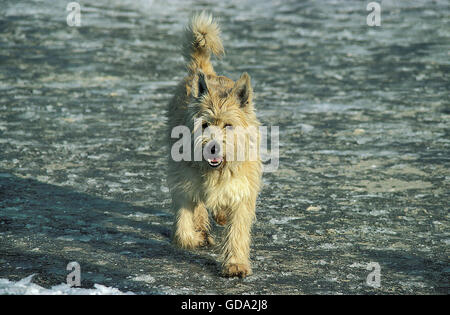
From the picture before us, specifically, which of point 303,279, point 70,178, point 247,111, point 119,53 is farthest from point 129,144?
point 119,53

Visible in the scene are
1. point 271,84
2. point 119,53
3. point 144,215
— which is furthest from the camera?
point 119,53

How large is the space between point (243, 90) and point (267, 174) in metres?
2.51

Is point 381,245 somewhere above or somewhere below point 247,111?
below

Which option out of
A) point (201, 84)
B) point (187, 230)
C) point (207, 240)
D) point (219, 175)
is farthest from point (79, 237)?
point (201, 84)

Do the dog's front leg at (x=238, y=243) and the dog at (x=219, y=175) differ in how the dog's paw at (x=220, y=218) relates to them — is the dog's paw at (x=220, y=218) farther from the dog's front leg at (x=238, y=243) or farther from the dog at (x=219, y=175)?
the dog's front leg at (x=238, y=243)

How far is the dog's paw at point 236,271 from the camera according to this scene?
520 cm

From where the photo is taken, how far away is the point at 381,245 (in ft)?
19.2

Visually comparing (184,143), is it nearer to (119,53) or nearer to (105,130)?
(105,130)

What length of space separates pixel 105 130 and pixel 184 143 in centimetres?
397

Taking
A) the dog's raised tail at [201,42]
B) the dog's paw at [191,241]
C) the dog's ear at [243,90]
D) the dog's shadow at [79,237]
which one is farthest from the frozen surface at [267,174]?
the dog's raised tail at [201,42]

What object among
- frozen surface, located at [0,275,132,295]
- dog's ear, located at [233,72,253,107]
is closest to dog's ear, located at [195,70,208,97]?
dog's ear, located at [233,72,253,107]
